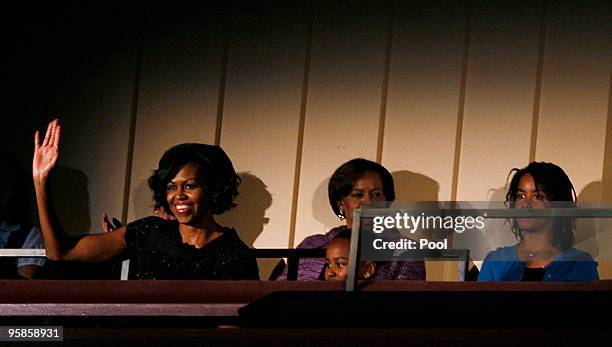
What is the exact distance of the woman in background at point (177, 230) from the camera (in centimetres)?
328

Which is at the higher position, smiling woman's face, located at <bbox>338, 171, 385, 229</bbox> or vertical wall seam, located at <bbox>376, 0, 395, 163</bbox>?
vertical wall seam, located at <bbox>376, 0, 395, 163</bbox>

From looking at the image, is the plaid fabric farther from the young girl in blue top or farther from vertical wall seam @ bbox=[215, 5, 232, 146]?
vertical wall seam @ bbox=[215, 5, 232, 146]

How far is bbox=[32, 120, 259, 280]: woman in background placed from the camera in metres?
3.28

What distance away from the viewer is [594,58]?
385 centimetres

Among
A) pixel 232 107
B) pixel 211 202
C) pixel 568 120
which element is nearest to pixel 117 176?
pixel 232 107

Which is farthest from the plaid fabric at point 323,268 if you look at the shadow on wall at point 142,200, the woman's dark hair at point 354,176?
the shadow on wall at point 142,200

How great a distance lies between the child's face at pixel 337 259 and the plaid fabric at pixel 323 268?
0.12 meters

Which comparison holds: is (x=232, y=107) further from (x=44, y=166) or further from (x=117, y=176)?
(x=44, y=166)

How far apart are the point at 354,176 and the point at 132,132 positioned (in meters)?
0.88

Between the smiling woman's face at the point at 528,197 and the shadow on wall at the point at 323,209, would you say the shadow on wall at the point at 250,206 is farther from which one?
the smiling woman's face at the point at 528,197

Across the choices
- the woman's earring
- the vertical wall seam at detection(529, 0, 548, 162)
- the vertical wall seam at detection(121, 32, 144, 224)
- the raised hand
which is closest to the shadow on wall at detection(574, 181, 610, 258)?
the vertical wall seam at detection(529, 0, 548, 162)

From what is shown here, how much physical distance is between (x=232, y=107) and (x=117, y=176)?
444mm

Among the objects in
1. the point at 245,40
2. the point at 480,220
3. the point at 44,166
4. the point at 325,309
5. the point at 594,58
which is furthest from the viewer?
the point at 245,40

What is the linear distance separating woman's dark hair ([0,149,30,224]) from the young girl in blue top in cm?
143
